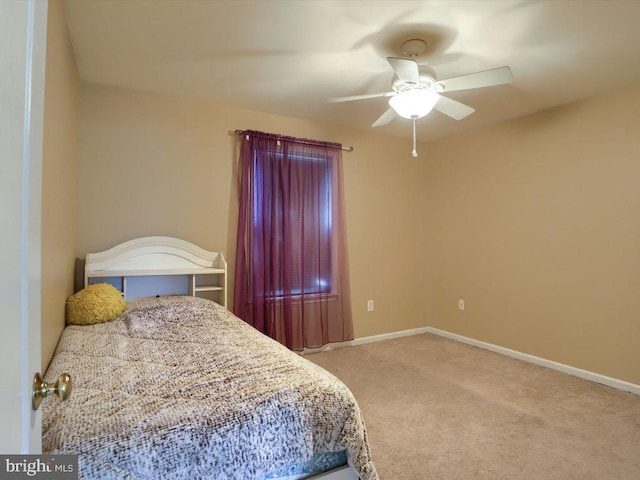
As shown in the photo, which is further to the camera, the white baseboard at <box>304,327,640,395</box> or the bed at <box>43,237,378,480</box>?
the white baseboard at <box>304,327,640,395</box>

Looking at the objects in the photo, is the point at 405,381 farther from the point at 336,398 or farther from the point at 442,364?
the point at 336,398

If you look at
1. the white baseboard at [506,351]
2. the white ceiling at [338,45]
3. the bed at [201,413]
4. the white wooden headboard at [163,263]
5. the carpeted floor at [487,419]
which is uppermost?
the white ceiling at [338,45]

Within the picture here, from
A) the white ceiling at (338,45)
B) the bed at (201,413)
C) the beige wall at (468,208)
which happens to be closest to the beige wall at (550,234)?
the beige wall at (468,208)

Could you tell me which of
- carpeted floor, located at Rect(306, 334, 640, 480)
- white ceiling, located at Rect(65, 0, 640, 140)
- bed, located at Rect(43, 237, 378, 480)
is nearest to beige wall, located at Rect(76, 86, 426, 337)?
white ceiling, located at Rect(65, 0, 640, 140)

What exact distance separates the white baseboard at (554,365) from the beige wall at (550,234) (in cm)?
5

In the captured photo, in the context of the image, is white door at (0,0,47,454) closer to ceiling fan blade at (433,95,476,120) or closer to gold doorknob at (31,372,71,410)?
gold doorknob at (31,372,71,410)

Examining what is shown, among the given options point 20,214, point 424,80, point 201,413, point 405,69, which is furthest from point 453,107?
point 20,214

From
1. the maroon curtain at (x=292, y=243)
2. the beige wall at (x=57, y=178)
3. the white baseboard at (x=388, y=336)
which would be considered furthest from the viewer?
the white baseboard at (x=388, y=336)

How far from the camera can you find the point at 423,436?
6.93 ft

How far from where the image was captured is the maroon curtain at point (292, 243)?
10.7ft

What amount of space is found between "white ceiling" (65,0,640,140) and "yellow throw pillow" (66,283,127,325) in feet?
5.08

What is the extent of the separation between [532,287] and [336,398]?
9.44 ft

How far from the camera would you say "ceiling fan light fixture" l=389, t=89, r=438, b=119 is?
2094 millimetres

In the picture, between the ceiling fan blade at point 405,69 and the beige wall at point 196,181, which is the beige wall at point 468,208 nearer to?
the beige wall at point 196,181
